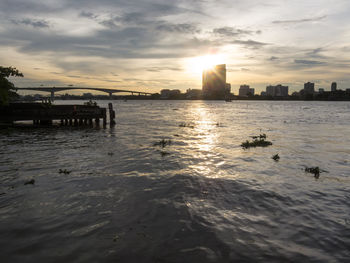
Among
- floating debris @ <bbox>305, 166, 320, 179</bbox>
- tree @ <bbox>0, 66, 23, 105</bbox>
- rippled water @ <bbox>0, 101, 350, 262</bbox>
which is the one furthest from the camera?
tree @ <bbox>0, 66, 23, 105</bbox>

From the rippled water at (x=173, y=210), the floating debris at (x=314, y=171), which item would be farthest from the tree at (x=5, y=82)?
the floating debris at (x=314, y=171)

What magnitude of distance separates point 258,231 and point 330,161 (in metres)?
12.0

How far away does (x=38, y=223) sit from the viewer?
717cm

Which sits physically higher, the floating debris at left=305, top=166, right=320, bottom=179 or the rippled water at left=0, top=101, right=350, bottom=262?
the floating debris at left=305, top=166, right=320, bottom=179

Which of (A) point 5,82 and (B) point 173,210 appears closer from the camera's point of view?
(B) point 173,210

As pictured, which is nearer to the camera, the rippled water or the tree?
the rippled water

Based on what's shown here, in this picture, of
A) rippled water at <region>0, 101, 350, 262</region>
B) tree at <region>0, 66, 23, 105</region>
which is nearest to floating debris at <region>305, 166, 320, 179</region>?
rippled water at <region>0, 101, 350, 262</region>

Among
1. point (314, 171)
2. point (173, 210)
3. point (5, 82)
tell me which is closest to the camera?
point (173, 210)

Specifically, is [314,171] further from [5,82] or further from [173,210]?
[5,82]

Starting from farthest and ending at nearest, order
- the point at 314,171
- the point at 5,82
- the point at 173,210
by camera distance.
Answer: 1. the point at 5,82
2. the point at 314,171
3. the point at 173,210

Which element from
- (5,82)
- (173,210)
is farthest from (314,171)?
(5,82)

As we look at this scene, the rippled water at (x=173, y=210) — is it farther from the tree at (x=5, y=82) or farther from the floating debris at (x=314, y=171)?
the tree at (x=5, y=82)

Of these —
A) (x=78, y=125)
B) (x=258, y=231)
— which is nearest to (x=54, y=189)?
(x=258, y=231)

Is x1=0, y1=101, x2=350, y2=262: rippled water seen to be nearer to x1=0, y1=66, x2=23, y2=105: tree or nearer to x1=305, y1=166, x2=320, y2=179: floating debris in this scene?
x1=305, y1=166, x2=320, y2=179: floating debris
